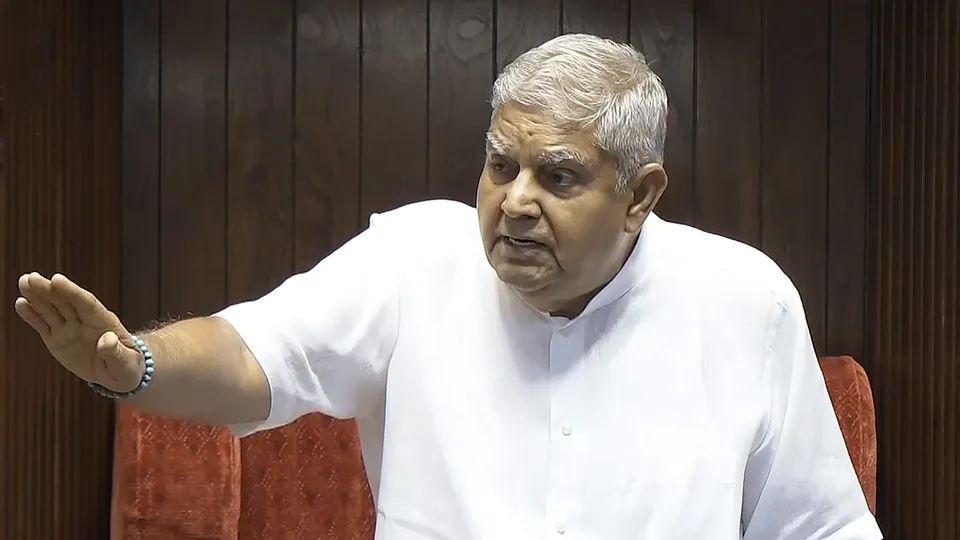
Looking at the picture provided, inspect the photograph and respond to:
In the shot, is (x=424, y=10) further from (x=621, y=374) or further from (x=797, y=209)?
(x=621, y=374)

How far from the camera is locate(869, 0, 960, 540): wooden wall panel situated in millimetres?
1923

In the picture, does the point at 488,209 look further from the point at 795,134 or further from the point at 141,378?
the point at 795,134

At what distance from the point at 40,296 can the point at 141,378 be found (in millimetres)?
131

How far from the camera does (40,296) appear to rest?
34.3 inches

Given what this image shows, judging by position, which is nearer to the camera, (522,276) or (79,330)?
(79,330)

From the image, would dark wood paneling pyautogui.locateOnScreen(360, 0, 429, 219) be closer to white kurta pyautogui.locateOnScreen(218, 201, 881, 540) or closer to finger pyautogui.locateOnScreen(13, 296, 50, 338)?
white kurta pyautogui.locateOnScreen(218, 201, 881, 540)

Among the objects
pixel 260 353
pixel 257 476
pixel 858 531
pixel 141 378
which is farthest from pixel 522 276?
pixel 257 476

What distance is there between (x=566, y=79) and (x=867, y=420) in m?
1.23

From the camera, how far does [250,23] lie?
7.16 ft

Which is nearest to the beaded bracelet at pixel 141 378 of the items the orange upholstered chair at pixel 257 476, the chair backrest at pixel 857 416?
the orange upholstered chair at pixel 257 476

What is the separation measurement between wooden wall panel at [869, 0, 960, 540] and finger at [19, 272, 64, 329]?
153 cm

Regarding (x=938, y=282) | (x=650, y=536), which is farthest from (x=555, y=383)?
(x=938, y=282)

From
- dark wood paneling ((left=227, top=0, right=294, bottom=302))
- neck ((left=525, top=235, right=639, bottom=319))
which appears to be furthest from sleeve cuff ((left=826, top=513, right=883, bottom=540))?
dark wood paneling ((left=227, top=0, right=294, bottom=302))

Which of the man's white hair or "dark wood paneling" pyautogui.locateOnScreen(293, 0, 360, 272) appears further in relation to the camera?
"dark wood paneling" pyautogui.locateOnScreen(293, 0, 360, 272)
